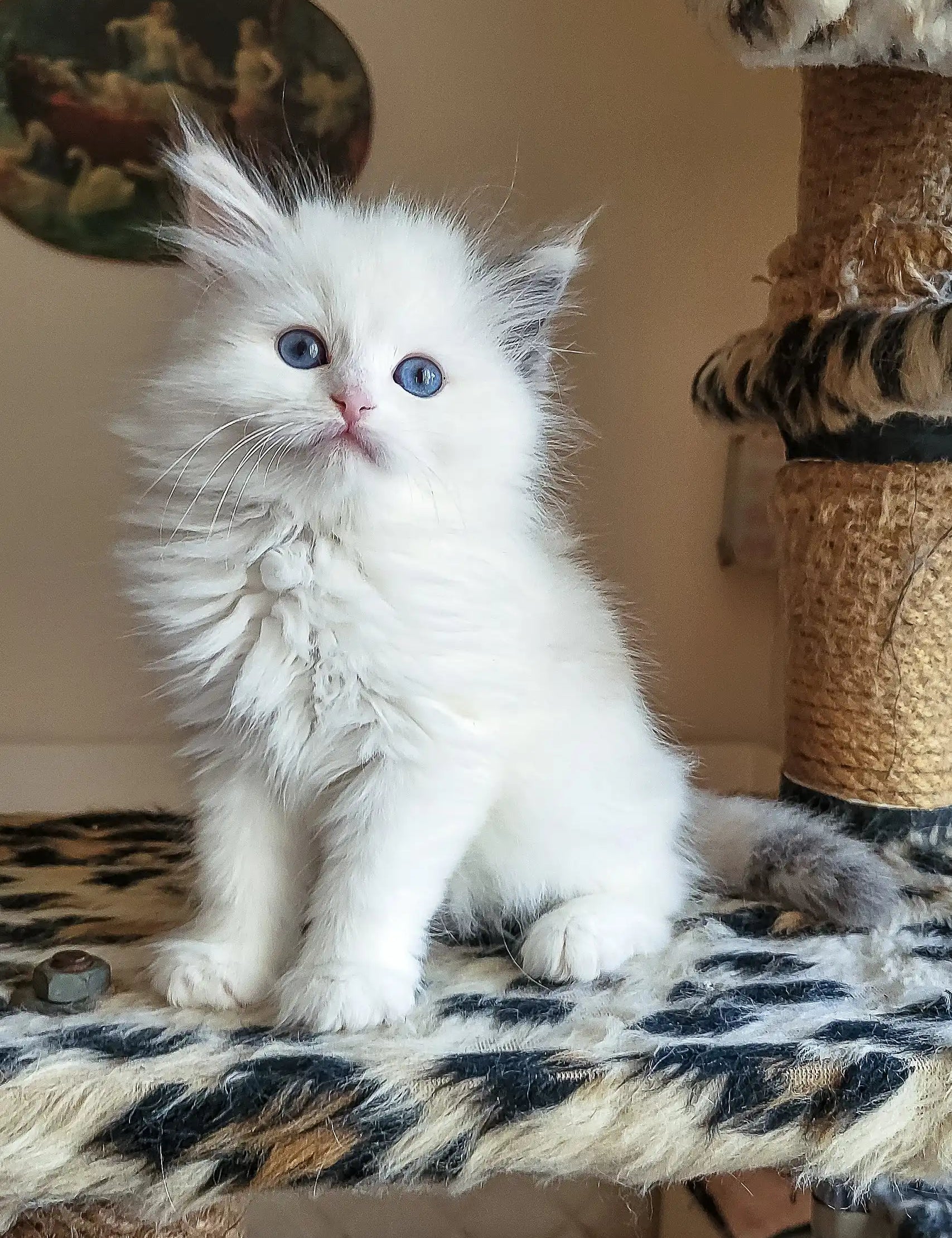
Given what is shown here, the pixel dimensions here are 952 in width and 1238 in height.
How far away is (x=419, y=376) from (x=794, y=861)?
60 cm

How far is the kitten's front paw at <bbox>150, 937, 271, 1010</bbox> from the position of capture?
2.61 feet

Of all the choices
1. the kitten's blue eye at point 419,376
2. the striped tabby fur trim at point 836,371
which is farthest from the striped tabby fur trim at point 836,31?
the kitten's blue eye at point 419,376

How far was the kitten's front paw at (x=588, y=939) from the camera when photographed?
87cm

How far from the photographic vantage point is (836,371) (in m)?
1.07

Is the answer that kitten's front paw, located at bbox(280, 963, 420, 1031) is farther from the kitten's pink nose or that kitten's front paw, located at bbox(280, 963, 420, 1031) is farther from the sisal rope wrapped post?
the sisal rope wrapped post

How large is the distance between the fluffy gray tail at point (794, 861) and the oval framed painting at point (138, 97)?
103 cm

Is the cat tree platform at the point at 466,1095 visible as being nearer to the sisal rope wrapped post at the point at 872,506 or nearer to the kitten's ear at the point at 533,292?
the sisal rope wrapped post at the point at 872,506

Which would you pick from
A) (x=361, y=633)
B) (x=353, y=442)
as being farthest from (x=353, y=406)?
(x=361, y=633)

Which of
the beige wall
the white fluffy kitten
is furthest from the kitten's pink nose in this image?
the beige wall

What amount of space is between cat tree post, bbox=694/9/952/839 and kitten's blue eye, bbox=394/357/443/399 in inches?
17.8

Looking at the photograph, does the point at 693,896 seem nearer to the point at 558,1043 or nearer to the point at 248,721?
the point at 558,1043

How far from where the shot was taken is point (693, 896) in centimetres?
110

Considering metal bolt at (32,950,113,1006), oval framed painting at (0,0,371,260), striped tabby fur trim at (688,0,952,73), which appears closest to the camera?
metal bolt at (32,950,113,1006)

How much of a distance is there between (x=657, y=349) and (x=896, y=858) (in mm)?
861
